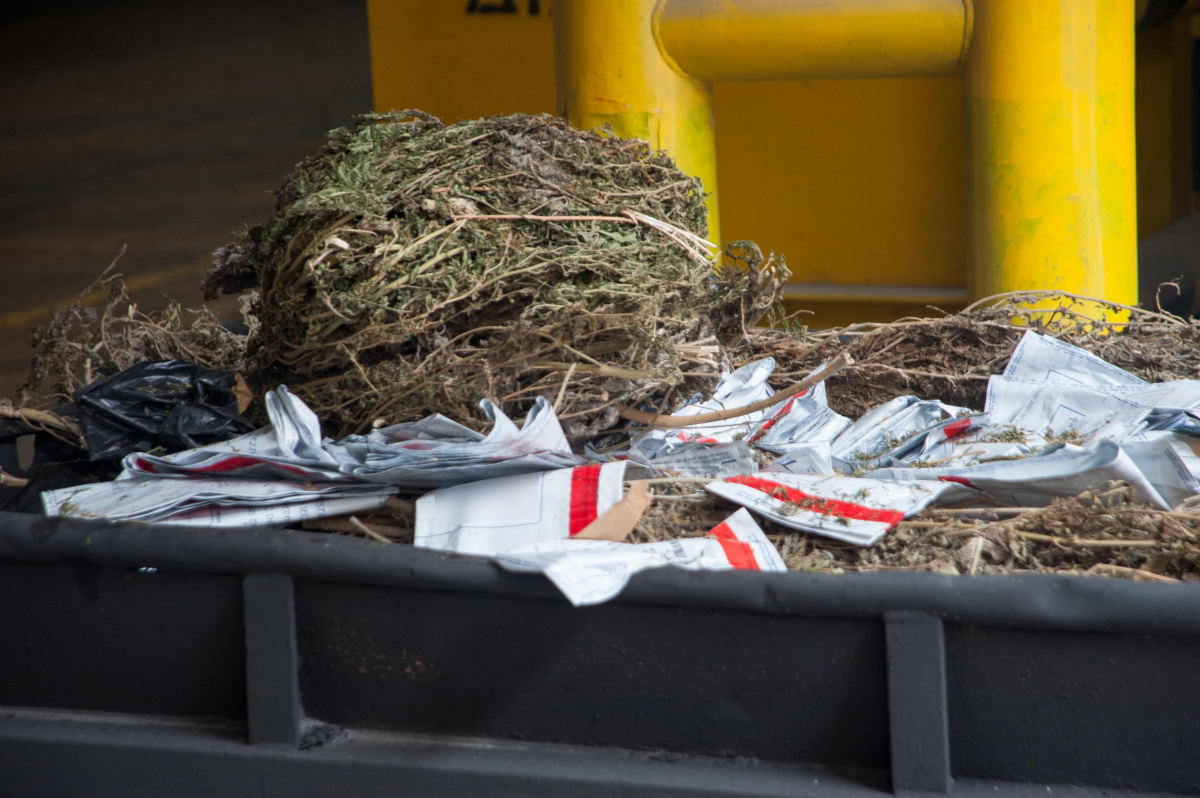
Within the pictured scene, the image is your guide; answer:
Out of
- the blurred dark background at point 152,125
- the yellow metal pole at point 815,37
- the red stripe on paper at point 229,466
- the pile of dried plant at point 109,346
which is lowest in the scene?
the red stripe on paper at point 229,466

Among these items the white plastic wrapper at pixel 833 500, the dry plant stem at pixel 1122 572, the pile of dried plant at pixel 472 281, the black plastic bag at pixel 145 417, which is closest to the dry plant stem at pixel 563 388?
the pile of dried plant at pixel 472 281

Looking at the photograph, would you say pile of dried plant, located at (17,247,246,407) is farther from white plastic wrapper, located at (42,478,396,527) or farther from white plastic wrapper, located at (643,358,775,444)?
white plastic wrapper, located at (643,358,775,444)

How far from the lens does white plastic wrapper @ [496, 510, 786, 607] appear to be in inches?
36.1

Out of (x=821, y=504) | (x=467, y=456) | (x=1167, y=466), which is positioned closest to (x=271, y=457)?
(x=467, y=456)

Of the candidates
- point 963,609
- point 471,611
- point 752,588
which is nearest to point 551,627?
point 471,611

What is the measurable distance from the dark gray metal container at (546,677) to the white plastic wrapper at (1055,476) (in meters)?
0.34

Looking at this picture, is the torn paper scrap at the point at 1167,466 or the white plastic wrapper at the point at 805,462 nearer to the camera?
the torn paper scrap at the point at 1167,466

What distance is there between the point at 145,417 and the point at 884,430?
126cm

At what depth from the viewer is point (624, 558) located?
3.29 ft

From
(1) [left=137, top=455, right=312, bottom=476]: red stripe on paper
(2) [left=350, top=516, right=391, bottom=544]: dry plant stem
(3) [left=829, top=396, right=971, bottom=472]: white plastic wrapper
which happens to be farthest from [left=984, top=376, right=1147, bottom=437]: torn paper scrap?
(1) [left=137, top=455, right=312, bottom=476]: red stripe on paper

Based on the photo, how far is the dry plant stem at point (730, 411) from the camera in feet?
4.49

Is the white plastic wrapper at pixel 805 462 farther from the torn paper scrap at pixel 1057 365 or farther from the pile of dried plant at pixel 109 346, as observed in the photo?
the pile of dried plant at pixel 109 346

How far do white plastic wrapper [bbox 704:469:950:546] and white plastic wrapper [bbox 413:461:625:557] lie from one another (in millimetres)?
158

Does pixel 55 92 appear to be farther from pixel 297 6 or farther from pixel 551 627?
pixel 551 627
